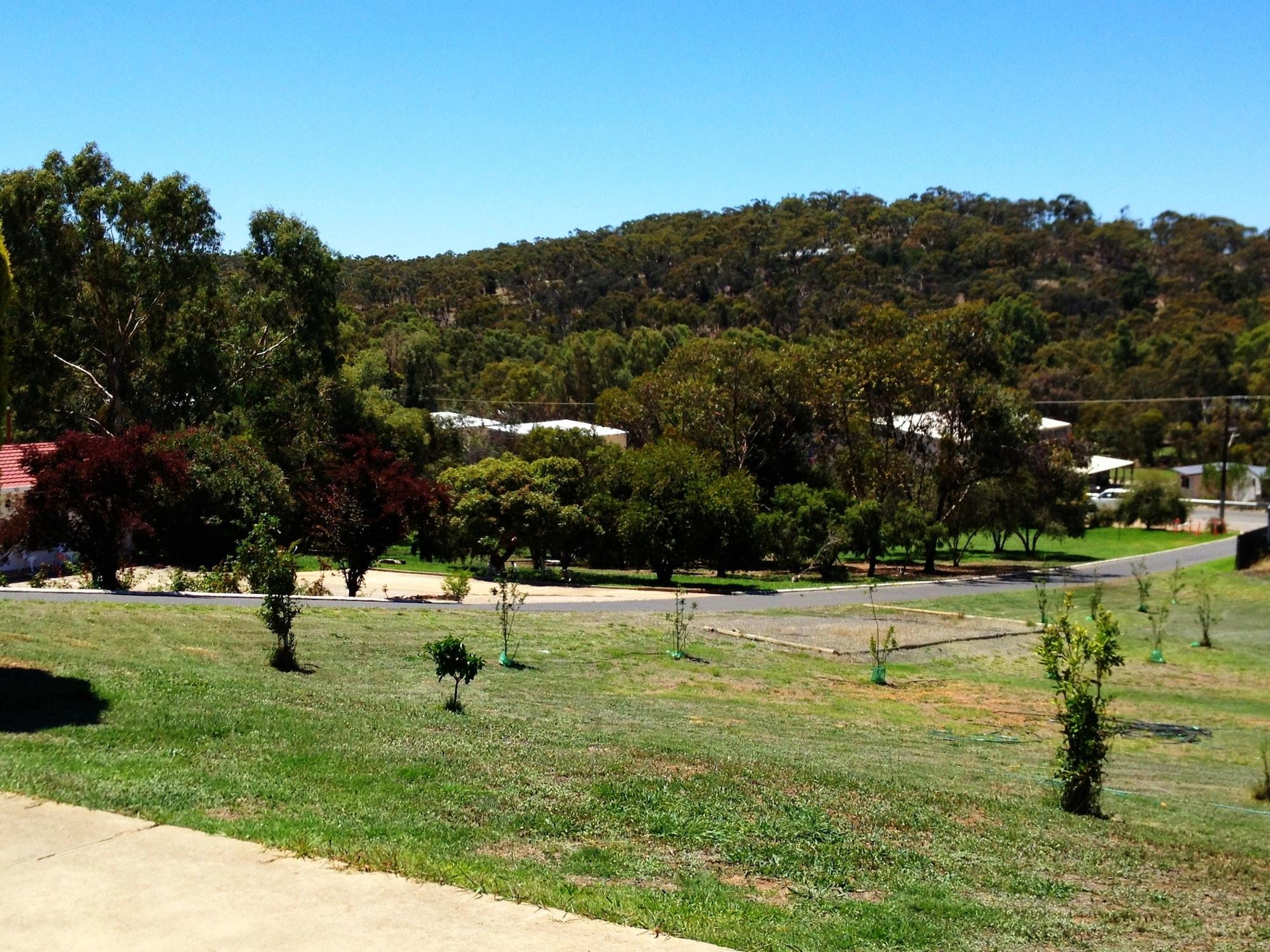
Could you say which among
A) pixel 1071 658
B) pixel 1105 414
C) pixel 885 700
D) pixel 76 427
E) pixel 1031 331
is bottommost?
pixel 885 700

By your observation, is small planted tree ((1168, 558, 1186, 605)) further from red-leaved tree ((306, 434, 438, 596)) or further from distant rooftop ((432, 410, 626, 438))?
distant rooftop ((432, 410, 626, 438))

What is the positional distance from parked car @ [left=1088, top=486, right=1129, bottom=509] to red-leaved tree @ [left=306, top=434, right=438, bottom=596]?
187 feet

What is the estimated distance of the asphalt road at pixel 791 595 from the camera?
23375mm

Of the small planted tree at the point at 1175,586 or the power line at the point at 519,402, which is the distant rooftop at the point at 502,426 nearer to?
the power line at the point at 519,402

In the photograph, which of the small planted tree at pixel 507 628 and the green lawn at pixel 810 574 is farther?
the green lawn at pixel 810 574

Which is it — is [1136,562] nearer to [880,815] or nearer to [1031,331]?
[880,815]

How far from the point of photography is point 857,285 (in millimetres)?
134250

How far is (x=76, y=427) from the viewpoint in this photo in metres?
47.2

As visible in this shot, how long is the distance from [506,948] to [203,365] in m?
44.6

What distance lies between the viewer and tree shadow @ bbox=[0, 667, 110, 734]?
9.77 metres

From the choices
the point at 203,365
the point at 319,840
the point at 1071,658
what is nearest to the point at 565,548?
the point at 203,365

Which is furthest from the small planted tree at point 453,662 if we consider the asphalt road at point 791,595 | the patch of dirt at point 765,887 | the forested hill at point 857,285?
the forested hill at point 857,285

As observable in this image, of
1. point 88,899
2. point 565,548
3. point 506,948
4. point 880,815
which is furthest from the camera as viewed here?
point 565,548

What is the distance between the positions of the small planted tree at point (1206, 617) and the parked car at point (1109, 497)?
37241mm
